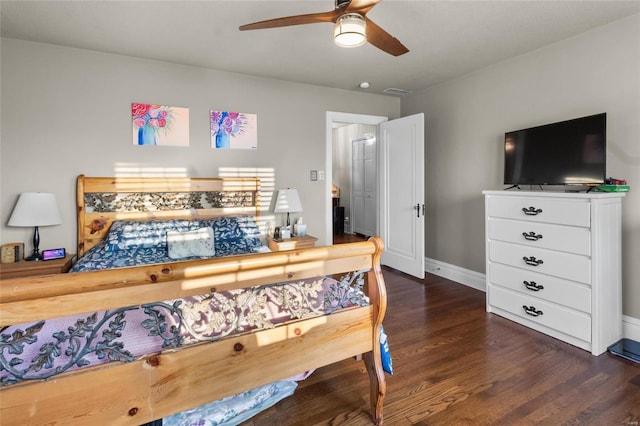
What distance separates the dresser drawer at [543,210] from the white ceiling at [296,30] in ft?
4.65

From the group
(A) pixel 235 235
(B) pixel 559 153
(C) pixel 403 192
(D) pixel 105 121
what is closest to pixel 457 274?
(C) pixel 403 192

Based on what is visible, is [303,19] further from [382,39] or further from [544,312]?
[544,312]

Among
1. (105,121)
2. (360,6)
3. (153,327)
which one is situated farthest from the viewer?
(105,121)

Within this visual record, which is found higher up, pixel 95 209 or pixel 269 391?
pixel 95 209

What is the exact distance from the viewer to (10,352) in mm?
1090

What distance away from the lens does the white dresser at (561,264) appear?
2.33m

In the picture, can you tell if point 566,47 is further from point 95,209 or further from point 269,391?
point 95,209

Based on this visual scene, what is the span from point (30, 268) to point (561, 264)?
422 centimetres

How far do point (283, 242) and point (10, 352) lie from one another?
2617mm

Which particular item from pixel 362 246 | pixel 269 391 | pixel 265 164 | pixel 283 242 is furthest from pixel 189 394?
pixel 265 164

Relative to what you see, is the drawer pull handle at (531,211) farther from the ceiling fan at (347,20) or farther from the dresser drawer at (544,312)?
the ceiling fan at (347,20)

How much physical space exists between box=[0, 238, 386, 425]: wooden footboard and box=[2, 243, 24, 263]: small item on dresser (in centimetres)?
236

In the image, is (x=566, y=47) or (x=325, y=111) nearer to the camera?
(x=566, y=47)

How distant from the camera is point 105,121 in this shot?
3.21 metres
